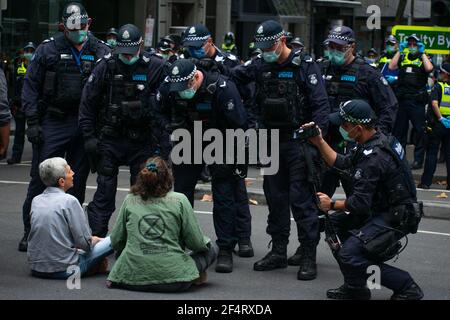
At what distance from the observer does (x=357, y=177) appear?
8.20 meters

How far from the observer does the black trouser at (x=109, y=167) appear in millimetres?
9758

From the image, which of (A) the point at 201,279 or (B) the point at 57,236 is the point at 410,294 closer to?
(A) the point at 201,279

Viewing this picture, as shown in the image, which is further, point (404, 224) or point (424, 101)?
point (424, 101)

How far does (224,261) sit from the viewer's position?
9.43 meters

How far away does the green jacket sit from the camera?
8.28 meters

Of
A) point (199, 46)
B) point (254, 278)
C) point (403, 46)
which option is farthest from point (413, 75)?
point (254, 278)

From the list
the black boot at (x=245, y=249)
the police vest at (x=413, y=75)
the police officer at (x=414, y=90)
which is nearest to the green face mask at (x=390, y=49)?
the police officer at (x=414, y=90)

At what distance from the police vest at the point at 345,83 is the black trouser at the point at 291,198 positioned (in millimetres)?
998

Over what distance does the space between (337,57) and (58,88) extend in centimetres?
245

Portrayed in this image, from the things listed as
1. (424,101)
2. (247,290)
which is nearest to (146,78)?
(247,290)

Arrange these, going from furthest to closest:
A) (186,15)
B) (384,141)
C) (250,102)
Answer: (186,15) < (250,102) < (384,141)
